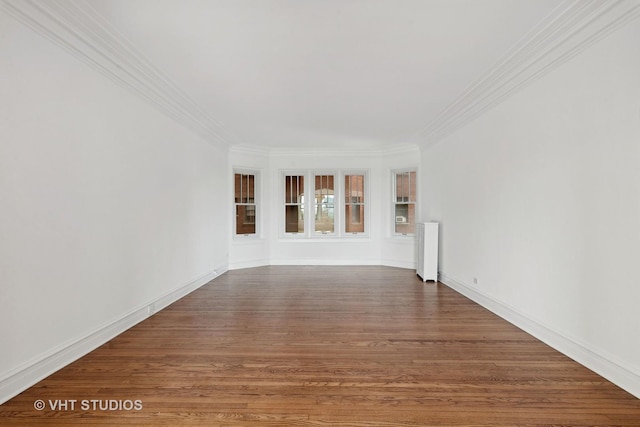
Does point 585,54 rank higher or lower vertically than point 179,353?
higher

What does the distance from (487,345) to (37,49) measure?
14.0ft

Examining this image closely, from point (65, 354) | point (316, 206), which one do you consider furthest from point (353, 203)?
point (65, 354)

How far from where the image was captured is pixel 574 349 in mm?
2709

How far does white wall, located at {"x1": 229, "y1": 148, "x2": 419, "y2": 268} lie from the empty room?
267 centimetres

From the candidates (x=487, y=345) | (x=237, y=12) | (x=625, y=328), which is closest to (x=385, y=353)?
(x=487, y=345)

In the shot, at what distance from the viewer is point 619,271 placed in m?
2.30

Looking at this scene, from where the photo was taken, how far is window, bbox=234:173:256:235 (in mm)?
7255

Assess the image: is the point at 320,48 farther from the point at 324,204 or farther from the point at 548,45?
the point at 324,204

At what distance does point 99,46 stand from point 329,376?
129 inches

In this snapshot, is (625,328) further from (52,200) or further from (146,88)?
(146,88)

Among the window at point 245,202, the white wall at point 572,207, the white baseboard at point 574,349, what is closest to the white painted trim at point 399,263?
the white wall at point 572,207

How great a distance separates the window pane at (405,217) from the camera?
723cm

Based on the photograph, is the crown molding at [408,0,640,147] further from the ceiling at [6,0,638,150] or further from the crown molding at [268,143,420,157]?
the crown molding at [268,143,420,157]

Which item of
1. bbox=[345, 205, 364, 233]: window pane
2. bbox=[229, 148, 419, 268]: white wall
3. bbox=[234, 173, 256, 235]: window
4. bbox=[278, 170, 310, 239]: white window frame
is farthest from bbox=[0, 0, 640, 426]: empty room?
bbox=[345, 205, 364, 233]: window pane
